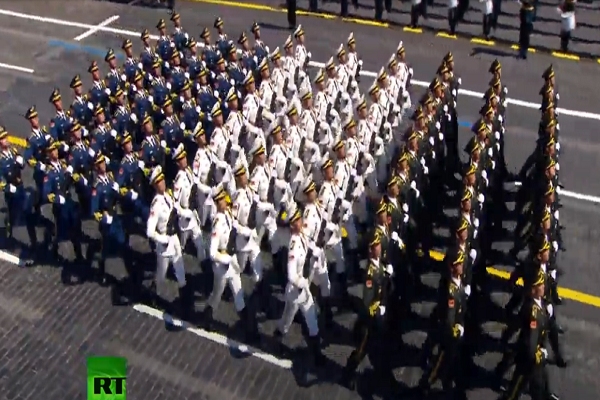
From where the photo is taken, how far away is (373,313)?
1091 cm

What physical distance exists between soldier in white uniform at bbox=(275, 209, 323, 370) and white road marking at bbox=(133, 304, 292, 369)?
60 centimetres

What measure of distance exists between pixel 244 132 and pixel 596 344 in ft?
26.4

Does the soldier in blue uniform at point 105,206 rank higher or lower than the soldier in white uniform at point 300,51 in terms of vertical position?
lower

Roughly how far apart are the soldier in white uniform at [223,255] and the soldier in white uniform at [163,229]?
0.86 metres

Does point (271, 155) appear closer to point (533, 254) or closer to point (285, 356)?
point (285, 356)

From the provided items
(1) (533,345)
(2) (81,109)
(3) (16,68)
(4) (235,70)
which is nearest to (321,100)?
(4) (235,70)

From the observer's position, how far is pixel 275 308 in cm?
1312

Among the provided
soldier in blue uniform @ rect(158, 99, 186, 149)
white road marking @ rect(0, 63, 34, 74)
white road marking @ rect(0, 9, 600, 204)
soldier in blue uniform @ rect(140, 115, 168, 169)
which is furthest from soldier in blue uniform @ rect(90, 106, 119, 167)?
white road marking @ rect(0, 9, 600, 204)

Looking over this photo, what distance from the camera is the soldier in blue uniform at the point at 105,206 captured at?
43.8 ft

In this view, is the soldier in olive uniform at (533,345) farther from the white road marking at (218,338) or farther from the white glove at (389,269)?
the white road marking at (218,338)

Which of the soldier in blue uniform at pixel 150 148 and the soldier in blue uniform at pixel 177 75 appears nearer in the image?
the soldier in blue uniform at pixel 150 148

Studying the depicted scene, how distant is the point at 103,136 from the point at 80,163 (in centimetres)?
94

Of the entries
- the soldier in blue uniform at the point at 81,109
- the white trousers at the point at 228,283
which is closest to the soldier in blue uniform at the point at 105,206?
the white trousers at the point at 228,283

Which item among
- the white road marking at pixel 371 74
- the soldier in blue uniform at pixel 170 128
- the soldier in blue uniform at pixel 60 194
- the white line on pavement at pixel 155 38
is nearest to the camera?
the soldier in blue uniform at pixel 60 194
